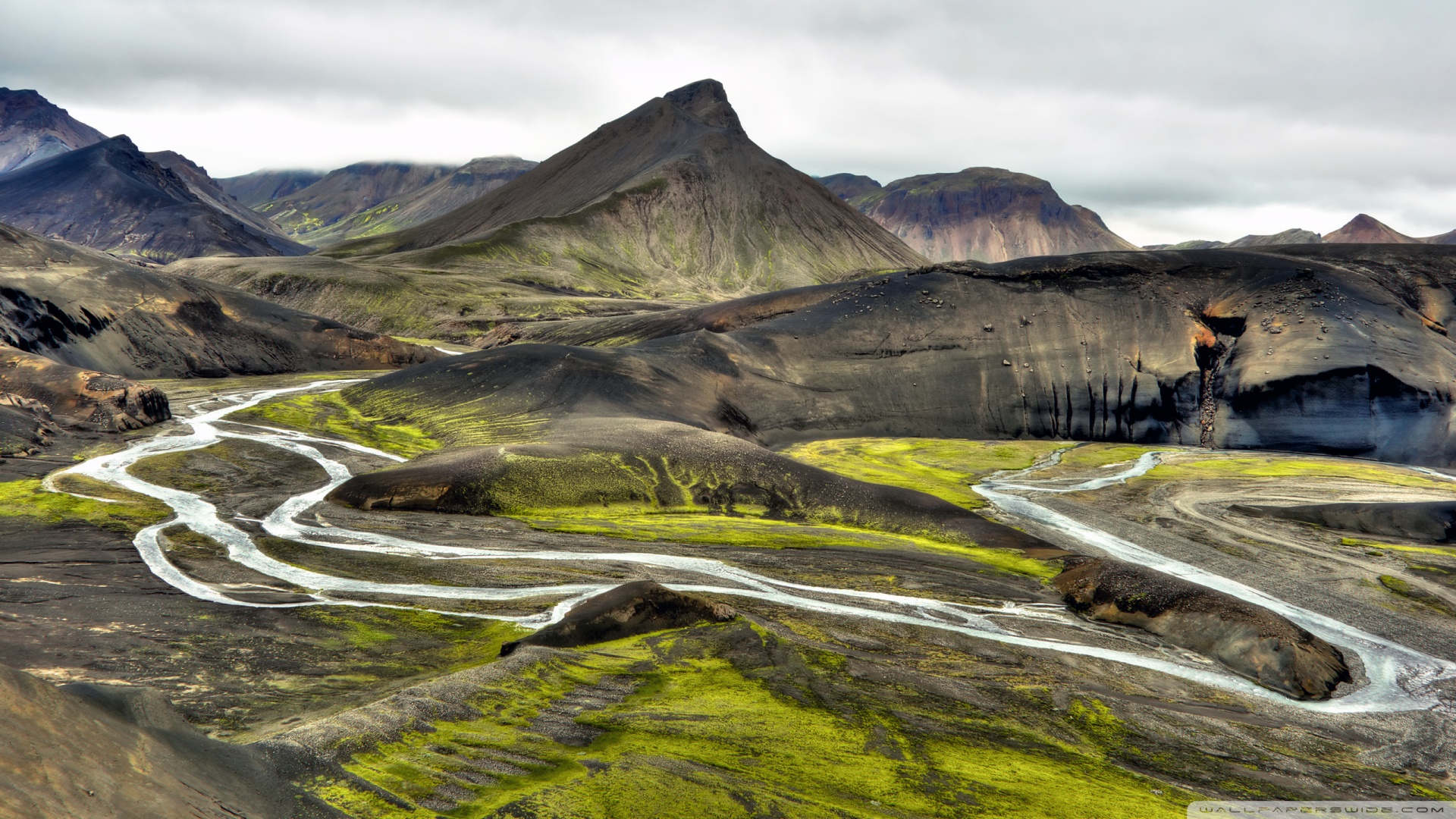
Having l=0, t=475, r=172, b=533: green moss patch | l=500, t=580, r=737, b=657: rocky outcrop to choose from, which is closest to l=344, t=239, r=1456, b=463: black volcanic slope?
l=0, t=475, r=172, b=533: green moss patch

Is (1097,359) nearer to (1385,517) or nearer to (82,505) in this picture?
(1385,517)

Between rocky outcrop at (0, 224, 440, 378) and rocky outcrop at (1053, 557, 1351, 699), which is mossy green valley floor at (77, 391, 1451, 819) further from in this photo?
rocky outcrop at (0, 224, 440, 378)

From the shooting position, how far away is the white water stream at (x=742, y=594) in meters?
28.2

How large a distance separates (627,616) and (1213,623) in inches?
833

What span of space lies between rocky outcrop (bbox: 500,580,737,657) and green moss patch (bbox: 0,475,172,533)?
22.0 metres

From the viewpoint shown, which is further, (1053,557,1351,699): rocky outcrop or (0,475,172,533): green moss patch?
(0,475,172,533): green moss patch

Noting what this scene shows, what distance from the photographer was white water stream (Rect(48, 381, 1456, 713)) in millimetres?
28234

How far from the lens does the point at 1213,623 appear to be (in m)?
30.8

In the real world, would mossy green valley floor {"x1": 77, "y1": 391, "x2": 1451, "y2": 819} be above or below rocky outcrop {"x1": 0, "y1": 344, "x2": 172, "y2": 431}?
below

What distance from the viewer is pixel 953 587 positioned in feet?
116

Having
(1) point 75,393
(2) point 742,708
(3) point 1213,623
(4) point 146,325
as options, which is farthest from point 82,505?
(4) point 146,325

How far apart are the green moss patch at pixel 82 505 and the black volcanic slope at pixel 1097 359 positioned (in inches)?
→ 1320

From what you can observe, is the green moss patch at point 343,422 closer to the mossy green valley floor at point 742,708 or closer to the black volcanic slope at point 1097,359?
the black volcanic slope at point 1097,359

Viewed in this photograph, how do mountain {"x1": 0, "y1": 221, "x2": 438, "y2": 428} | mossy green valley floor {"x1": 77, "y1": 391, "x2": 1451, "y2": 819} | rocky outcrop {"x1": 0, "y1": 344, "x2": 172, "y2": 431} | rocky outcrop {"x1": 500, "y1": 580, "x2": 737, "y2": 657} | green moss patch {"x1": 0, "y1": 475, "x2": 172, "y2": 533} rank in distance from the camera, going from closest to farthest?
mossy green valley floor {"x1": 77, "y1": 391, "x2": 1451, "y2": 819}
rocky outcrop {"x1": 500, "y1": 580, "x2": 737, "y2": 657}
green moss patch {"x1": 0, "y1": 475, "x2": 172, "y2": 533}
rocky outcrop {"x1": 0, "y1": 344, "x2": 172, "y2": 431}
mountain {"x1": 0, "y1": 221, "x2": 438, "y2": 428}
